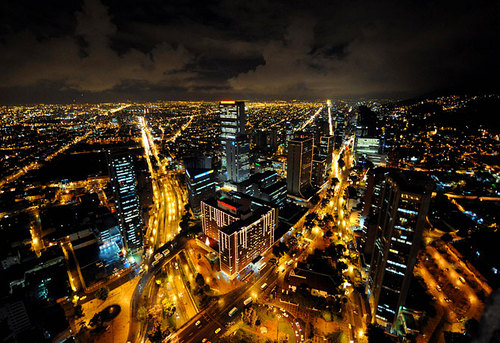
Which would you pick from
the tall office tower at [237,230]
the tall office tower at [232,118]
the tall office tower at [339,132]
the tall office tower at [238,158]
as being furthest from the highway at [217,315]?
the tall office tower at [339,132]

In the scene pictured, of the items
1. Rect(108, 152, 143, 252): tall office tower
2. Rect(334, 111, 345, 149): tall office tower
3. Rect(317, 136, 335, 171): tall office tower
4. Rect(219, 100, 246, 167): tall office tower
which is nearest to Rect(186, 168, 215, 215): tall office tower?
Rect(108, 152, 143, 252): tall office tower

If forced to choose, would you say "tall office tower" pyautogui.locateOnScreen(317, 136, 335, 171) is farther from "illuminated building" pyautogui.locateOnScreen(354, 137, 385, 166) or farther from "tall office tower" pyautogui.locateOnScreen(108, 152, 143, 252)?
"tall office tower" pyautogui.locateOnScreen(108, 152, 143, 252)

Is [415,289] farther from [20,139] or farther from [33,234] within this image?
[20,139]

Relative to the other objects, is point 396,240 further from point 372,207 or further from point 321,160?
point 321,160

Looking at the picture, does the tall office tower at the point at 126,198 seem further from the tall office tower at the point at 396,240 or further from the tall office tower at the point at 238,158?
the tall office tower at the point at 396,240

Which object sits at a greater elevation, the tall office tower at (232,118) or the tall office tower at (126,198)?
the tall office tower at (232,118)

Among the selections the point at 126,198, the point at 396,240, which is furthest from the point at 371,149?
the point at 126,198
